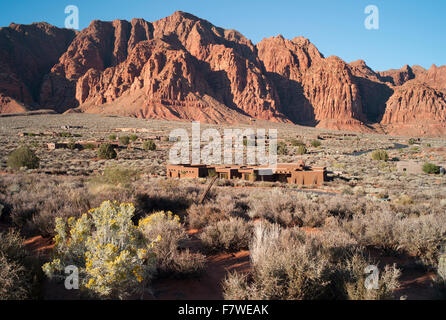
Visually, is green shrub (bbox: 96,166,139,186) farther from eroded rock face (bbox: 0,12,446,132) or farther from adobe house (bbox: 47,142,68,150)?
eroded rock face (bbox: 0,12,446,132)

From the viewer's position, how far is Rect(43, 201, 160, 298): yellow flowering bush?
3654 millimetres

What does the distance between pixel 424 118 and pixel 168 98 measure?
127 m

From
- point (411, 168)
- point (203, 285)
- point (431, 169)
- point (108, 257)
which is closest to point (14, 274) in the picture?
point (108, 257)

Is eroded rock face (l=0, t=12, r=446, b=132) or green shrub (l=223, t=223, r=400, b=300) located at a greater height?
eroded rock face (l=0, t=12, r=446, b=132)

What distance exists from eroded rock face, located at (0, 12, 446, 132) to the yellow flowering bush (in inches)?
4332

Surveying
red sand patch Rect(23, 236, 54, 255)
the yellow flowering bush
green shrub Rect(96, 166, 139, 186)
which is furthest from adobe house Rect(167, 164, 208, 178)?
the yellow flowering bush

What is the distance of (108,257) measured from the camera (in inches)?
145

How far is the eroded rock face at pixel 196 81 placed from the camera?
12425cm

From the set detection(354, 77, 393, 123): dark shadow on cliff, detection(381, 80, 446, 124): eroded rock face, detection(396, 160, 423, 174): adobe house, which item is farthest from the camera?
detection(354, 77, 393, 123): dark shadow on cliff

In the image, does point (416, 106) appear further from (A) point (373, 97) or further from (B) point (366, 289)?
(B) point (366, 289)

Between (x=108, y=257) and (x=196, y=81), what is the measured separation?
451 feet

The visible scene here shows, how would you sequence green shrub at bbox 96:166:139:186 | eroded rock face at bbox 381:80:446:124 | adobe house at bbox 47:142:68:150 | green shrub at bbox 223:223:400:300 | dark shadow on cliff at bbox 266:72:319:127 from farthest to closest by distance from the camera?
dark shadow on cliff at bbox 266:72:319:127, eroded rock face at bbox 381:80:446:124, adobe house at bbox 47:142:68:150, green shrub at bbox 96:166:139:186, green shrub at bbox 223:223:400:300

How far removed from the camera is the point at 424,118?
451 ft
